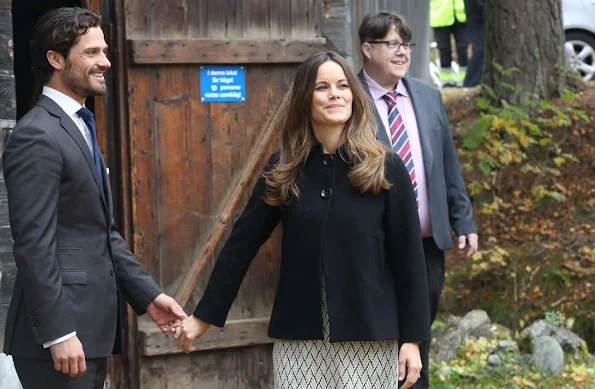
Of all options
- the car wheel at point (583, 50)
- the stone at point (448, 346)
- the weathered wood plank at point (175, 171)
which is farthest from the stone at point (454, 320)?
the car wheel at point (583, 50)

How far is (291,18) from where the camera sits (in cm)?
651

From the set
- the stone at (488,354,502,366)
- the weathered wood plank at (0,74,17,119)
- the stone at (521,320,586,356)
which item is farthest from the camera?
the stone at (521,320,586,356)

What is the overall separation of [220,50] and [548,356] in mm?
3056

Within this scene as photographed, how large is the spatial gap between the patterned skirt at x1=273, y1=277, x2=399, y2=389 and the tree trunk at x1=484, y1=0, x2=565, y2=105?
665 cm

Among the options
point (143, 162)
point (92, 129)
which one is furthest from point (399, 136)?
point (92, 129)

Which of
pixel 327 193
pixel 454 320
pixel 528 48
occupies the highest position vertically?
pixel 528 48

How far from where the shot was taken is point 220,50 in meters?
6.31

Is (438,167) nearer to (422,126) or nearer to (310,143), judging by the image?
(422,126)

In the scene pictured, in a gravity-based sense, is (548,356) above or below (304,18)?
below

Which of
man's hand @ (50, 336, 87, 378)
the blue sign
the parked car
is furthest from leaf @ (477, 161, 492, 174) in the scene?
man's hand @ (50, 336, 87, 378)

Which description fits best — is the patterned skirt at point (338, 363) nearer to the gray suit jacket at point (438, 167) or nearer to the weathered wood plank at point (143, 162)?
the gray suit jacket at point (438, 167)

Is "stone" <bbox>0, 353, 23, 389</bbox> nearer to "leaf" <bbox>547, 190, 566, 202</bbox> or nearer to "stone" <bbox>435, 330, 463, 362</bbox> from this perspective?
"stone" <bbox>435, 330, 463, 362</bbox>

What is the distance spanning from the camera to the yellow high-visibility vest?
13008 mm

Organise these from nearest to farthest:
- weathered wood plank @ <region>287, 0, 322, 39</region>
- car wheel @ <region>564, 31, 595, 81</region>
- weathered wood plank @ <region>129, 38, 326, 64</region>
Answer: weathered wood plank @ <region>129, 38, 326, 64</region>
weathered wood plank @ <region>287, 0, 322, 39</region>
car wheel @ <region>564, 31, 595, 81</region>
